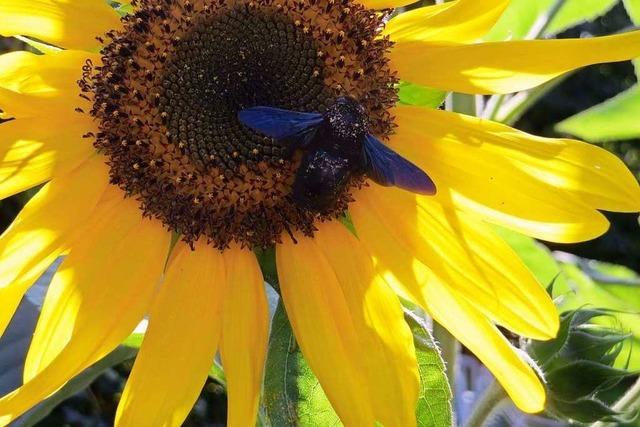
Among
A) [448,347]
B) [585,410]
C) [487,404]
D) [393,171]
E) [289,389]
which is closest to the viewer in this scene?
[393,171]

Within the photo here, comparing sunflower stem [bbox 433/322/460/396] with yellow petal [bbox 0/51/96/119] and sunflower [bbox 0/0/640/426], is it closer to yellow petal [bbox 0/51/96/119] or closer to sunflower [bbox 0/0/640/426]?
sunflower [bbox 0/0/640/426]

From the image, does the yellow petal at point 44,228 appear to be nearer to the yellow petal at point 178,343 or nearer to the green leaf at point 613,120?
the yellow petal at point 178,343

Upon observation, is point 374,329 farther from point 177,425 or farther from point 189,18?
point 189,18

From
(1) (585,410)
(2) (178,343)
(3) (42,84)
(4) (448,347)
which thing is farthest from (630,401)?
(3) (42,84)

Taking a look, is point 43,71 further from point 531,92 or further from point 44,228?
point 531,92

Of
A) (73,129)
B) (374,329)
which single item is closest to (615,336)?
(374,329)

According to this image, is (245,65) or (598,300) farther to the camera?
(598,300)
